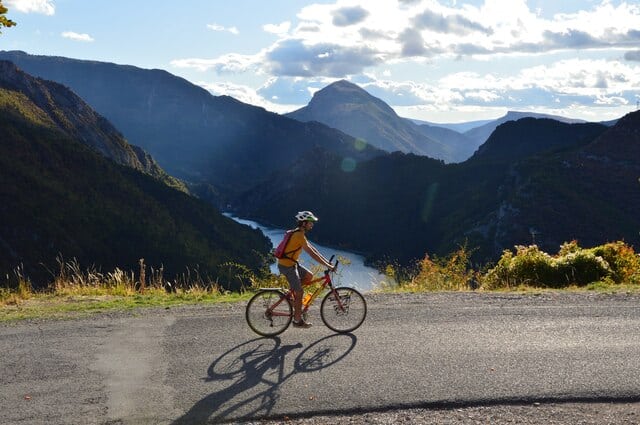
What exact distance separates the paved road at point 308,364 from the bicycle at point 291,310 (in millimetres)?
192

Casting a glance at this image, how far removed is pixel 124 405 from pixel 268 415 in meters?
1.56

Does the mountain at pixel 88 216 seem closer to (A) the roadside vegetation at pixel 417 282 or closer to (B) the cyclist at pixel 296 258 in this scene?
(A) the roadside vegetation at pixel 417 282

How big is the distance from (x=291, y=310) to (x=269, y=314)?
1.12ft

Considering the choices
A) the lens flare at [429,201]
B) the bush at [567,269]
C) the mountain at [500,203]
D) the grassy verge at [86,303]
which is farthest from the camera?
the lens flare at [429,201]

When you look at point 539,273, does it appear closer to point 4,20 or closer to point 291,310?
point 291,310

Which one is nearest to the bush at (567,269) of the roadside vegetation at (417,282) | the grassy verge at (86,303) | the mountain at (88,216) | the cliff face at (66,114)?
the roadside vegetation at (417,282)

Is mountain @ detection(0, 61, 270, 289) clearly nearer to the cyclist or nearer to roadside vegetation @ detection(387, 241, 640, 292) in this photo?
roadside vegetation @ detection(387, 241, 640, 292)

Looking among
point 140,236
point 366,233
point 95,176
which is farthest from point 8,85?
point 366,233

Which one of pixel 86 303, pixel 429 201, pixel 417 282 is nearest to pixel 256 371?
pixel 86 303

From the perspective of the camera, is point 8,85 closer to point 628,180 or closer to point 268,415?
point 628,180

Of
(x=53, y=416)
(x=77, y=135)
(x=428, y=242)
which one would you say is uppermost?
(x=77, y=135)

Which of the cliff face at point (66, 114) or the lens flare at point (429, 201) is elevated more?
the cliff face at point (66, 114)

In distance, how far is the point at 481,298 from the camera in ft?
36.4

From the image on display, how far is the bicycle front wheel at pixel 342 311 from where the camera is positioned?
896 cm
